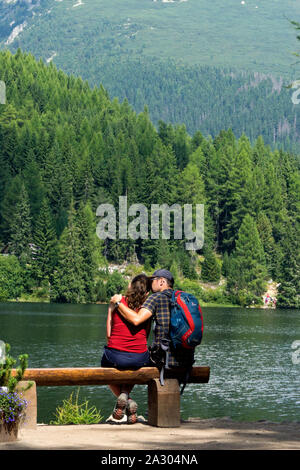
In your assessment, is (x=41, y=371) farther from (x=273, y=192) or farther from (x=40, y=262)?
(x=273, y=192)

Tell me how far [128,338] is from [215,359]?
3773 cm

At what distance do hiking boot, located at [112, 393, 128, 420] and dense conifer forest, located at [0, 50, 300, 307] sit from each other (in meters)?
114

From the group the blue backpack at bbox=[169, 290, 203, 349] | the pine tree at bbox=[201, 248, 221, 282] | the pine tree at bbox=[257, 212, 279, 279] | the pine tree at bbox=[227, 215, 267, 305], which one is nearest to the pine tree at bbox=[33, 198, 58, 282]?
the pine tree at bbox=[201, 248, 221, 282]

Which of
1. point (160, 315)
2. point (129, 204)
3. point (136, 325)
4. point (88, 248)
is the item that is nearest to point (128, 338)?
point (136, 325)

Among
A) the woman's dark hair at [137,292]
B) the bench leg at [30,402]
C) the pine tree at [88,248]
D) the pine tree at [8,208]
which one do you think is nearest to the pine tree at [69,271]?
the pine tree at [88,248]

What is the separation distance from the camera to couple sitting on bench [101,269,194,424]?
13.6 m

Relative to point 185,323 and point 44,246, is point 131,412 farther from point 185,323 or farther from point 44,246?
point 44,246

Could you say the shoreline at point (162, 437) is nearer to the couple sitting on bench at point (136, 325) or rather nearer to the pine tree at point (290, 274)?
the couple sitting on bench at point (136, 325)

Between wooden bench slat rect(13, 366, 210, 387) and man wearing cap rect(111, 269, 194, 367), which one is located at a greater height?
man wearing cap rect(111, 269, 194, 367)

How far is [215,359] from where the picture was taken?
50875mm

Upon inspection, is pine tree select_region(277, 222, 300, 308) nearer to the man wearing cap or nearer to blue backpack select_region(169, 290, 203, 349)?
the man wearing cap

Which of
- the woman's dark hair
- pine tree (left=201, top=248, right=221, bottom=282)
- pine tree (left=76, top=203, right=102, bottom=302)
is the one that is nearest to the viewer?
the woman's dark hair
